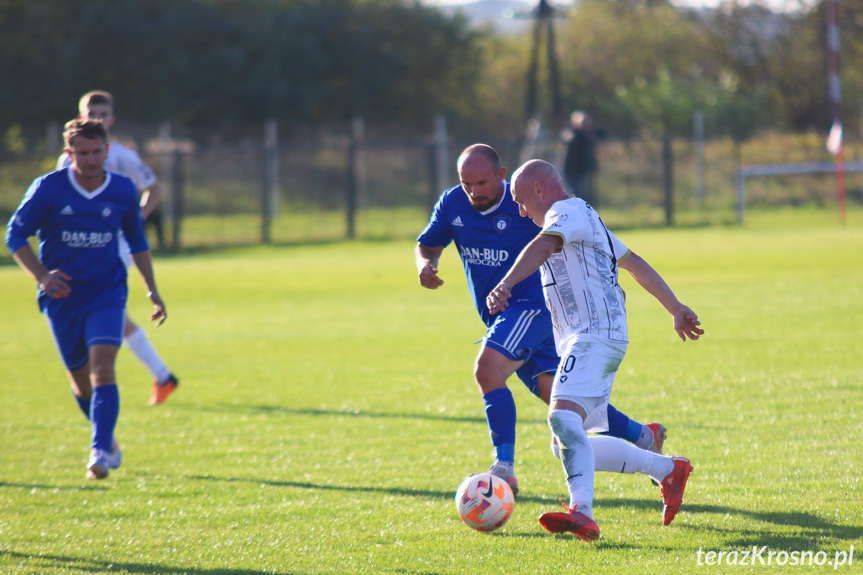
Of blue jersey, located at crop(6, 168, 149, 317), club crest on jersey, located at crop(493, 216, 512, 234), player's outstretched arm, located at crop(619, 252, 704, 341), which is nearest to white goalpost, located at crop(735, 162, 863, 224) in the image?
club crest on jersey, located at crop(493, 216, 512, 234)

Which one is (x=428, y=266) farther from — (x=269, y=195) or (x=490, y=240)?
(x=269, y=195)

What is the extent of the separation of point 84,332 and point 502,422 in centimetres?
252

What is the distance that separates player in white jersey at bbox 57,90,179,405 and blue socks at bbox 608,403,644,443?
3.58 metres

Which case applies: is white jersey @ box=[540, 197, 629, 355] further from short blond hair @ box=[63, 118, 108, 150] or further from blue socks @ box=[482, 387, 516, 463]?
short blond hair @ box=[63, 118, 108, 150]

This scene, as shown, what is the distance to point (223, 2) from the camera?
4572 centimetres

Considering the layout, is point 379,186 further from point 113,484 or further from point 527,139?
point 113,484

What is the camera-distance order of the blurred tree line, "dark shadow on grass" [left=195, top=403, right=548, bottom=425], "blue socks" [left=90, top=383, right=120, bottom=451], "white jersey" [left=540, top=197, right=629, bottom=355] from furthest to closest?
1. the blurred tree line
2. "dark shadow on grass" [left=195, top=403, right=548, bottom=425]
3. "blue socks" [left=90, top=383, right=120, bottom=451]
4. "white jersey" [left=540, top=197, right=629, bottom=355]

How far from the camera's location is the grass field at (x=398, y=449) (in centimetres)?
397

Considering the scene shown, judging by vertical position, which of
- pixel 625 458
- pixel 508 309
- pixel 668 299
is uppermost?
pixel 668 299

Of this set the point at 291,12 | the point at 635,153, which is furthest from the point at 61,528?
the point at 291,12

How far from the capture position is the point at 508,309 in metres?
4.98

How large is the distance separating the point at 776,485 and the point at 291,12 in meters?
43.2

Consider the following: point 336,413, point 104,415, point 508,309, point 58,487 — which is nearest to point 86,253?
point 104,415

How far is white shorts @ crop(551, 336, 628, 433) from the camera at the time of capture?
3.99 m
